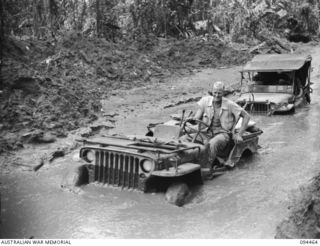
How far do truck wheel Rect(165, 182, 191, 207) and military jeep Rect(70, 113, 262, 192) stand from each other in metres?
0.18

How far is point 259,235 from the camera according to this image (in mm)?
6625

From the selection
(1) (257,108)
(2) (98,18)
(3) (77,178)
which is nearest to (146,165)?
(3) (77,178)

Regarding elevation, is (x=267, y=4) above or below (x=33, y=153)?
above

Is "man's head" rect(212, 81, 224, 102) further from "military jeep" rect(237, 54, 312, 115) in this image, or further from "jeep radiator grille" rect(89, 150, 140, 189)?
"military jeep" rect(237, 54, 312, 115)

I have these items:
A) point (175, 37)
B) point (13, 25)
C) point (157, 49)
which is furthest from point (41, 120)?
point (175, 37)

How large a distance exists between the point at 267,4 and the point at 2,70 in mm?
24911

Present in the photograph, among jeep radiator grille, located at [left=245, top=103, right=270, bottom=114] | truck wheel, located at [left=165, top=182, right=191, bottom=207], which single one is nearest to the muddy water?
truck wheel, located at [left=165, top=182, right=191, bottom=207]

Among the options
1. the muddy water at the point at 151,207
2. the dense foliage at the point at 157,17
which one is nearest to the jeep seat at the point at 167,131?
the muddy water at the point at 151,207

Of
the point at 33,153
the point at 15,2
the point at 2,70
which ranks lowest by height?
the point at 33,153

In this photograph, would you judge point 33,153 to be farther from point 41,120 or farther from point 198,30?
point 198,30

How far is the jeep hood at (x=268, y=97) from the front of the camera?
15.3m

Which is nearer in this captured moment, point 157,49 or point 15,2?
point 15,2

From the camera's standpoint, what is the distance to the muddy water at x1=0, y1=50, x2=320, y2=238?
678cm

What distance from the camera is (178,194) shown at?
299 inches
